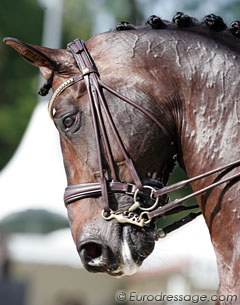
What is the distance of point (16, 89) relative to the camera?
2497 centimetres

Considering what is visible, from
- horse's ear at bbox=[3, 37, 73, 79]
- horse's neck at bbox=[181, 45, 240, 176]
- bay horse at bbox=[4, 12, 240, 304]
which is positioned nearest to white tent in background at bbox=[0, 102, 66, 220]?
horse's ear at bbox=[3, 37, 73, 79]

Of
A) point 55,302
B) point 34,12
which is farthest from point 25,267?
point 34,12

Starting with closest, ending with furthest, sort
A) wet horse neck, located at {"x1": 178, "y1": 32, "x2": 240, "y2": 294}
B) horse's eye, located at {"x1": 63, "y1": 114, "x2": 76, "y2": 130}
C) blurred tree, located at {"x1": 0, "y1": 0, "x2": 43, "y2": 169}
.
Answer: wet horse neck, located at {"x1": 178, "y1": 32, "x2": 240, "y2": 294}, horse's eye, located at {"x1": 63, "y1": 114, "x2": 76, "y2": 130}, blurred tree, located at {"x1": 0, "y1": 0, "x2": 43, "y2": 169}

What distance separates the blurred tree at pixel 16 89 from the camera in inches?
952

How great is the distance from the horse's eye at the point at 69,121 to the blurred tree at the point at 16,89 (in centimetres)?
1901

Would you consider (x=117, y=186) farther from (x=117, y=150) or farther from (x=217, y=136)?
(x=217, y=136)

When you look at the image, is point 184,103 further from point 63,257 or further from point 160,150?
point 63,257

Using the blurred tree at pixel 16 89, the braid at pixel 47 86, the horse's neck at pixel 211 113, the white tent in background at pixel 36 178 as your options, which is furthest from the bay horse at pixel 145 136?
the blurred tree at pixel 16 89

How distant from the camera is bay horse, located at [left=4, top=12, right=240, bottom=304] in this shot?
4.31 meters

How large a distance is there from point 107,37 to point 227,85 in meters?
0.67

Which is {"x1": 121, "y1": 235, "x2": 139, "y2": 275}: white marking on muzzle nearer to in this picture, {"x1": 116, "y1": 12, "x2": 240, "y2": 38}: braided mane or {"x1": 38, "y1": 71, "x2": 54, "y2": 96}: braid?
{"x1": 38, "y1": 71, "x2": 54, "y2": 96}: braid

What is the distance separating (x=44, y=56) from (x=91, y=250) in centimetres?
96

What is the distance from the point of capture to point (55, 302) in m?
21.8

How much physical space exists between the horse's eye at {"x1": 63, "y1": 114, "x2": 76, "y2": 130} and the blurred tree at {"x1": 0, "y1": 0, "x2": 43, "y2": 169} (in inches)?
A: 748
